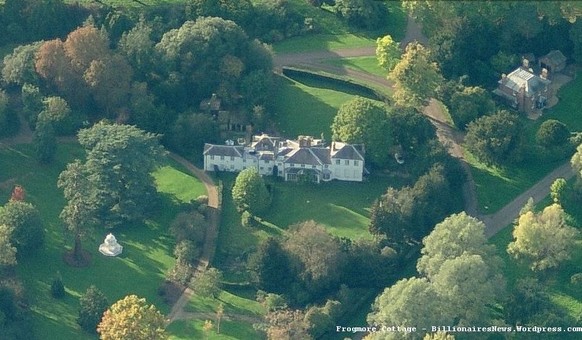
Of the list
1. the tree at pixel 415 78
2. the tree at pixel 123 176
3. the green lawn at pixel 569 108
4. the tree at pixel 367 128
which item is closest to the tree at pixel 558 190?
the green lawn at pixel 569 108

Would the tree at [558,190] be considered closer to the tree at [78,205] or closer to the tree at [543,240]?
the tree at [543,240]

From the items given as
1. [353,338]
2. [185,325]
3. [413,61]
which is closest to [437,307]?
[353,338]

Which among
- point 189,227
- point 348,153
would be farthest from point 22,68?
point 348,153

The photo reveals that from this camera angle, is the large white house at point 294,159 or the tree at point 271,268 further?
the large white house at point 294,159

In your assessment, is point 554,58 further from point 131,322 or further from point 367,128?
point 131,322

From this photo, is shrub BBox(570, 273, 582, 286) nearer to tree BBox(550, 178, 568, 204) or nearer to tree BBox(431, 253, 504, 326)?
tree BBox(431, 253, 504, 326)

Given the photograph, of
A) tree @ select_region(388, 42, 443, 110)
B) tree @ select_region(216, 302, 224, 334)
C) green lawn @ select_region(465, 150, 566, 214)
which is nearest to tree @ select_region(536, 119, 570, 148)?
green lawn @ select_region(465, 150, 566, 214)
